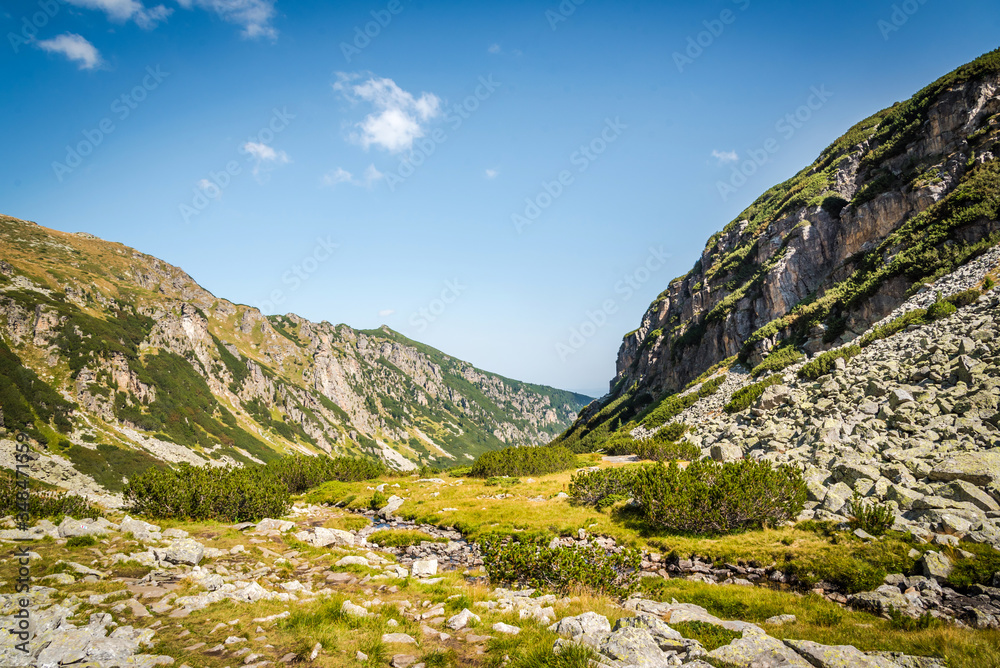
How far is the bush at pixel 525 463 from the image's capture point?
43.6 meters

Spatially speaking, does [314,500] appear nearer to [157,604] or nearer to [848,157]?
[157,604]

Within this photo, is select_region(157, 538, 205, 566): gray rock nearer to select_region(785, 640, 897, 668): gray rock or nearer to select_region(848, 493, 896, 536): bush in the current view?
select_region(785, 640, 897, 668): gray rock

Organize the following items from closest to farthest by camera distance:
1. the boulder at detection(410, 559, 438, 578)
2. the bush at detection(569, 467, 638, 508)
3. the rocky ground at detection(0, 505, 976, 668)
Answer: the rocky ground at detection(0, 505, 976, 668) < the boulder at detection(410, 559, 438, 578) < the bush at detection(569, 467, 638, 508)

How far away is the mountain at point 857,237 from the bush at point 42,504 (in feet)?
185

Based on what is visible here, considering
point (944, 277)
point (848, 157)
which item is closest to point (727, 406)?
point (944, 277)

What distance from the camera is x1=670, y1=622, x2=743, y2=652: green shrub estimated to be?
8688 mm

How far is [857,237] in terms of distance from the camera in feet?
180

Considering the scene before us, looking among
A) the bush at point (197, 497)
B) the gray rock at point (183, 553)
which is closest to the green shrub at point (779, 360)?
the bush at point (197, 497)

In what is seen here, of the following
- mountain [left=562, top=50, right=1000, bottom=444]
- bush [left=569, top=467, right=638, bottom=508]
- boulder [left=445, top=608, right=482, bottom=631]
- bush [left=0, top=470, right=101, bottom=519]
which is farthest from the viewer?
mountain [left=562, top=50, right=1000, bottom=444]

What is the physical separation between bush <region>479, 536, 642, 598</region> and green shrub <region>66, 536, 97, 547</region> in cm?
1419

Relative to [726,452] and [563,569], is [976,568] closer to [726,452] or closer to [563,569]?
[563,569]

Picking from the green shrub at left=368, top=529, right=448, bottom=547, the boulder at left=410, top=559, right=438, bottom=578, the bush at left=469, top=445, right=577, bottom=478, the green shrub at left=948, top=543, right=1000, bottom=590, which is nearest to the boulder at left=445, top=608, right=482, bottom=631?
the boulder at left=410, top=559, right=438, bottom=578

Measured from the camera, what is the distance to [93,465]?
112688mm

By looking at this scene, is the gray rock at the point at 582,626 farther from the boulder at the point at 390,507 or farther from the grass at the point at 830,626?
the boulder at the point at 390,507
